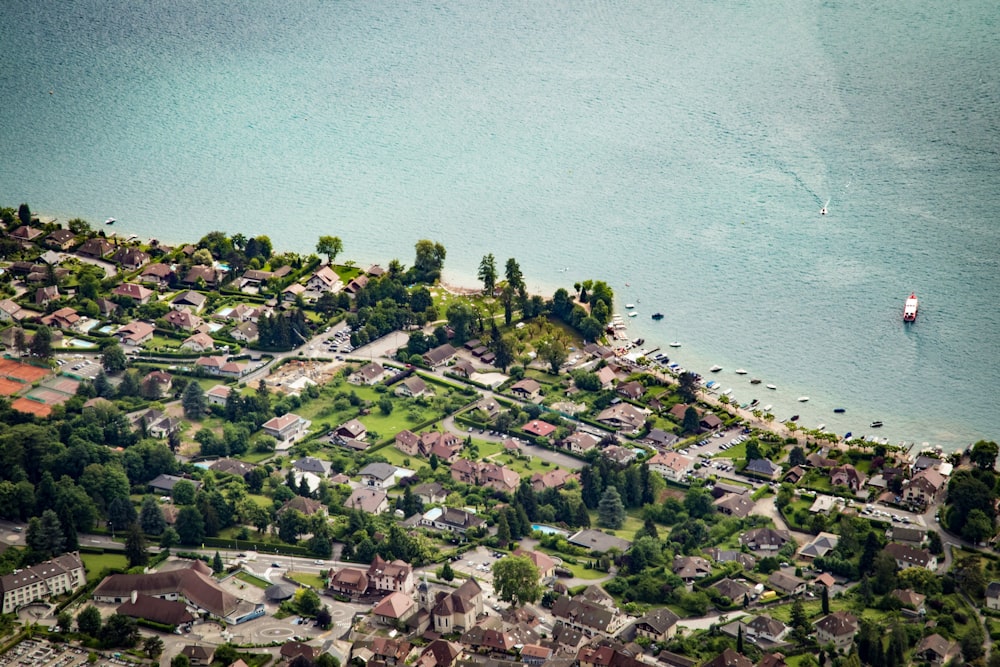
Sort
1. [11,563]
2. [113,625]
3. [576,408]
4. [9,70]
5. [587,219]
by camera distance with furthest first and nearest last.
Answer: [9,70] < [587,219] < [576,408] < [11,563] < [113,625]

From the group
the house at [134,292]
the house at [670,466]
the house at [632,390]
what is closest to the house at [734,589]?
the house at [670,466]

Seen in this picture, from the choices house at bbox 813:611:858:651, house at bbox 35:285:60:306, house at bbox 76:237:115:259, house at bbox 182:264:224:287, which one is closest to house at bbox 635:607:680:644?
house at bbox 813:611:858:651

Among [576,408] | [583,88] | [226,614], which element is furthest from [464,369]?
[583,88]

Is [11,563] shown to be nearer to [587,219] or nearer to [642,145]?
[587,219]

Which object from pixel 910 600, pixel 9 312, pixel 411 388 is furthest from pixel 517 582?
pixel 9 312

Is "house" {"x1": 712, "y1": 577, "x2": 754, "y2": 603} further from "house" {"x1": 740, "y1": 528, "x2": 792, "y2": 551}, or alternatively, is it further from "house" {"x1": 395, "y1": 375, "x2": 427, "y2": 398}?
"house" {"x1": 395, "y1": 375, "x2": 427, "y2": 398}

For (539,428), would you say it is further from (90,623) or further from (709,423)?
(90,623)

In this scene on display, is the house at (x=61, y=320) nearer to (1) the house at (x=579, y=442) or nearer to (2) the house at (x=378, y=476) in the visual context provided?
(2) the house at (x=378, y=476)
